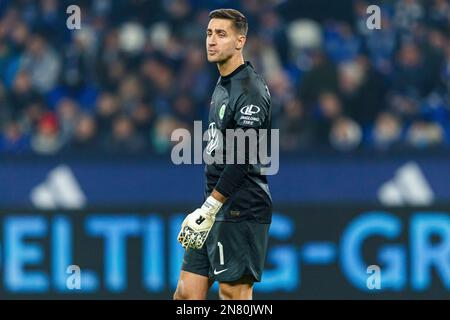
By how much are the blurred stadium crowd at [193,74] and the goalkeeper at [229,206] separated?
3724 millimetres

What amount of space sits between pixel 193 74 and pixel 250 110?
5.38 m

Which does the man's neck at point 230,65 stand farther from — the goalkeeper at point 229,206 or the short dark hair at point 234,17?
the short dark hair at point 234,17

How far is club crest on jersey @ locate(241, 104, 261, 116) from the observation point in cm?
682

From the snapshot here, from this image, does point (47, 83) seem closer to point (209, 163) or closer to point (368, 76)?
point (368, 76)

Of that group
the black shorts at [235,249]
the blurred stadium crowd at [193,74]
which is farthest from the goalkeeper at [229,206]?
the blurred stadium crowd at [193,74]

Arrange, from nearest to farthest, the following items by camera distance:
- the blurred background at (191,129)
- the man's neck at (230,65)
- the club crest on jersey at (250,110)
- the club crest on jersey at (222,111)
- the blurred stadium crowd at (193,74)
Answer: the club crest on jersey at (250,110) < the club crest on jersey at (222,111) < the man's neck at (230,65) < the blurred background at (191,129) < the blurred stadium crowd at (193,74)

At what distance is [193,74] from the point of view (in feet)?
39.9

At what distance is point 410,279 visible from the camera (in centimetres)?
1042

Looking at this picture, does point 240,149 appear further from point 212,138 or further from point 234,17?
point 234,17

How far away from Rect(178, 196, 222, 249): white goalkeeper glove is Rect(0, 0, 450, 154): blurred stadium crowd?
Result: 3885 mm

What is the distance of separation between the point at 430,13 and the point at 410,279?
337 cm

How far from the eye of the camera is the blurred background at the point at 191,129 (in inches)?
412

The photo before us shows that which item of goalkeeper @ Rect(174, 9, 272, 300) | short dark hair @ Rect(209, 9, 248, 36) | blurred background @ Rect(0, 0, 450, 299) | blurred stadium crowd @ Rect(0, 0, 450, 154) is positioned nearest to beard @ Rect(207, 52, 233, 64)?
goalkeeper @ Rect(174, 9, 272, 300)

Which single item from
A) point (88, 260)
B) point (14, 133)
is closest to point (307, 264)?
point (88, 260)
